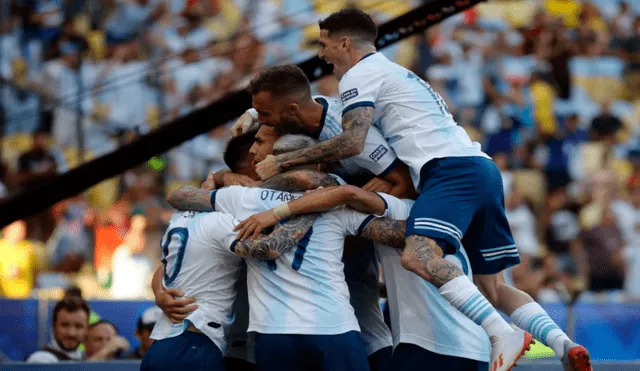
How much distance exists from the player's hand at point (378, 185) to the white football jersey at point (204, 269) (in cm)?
77

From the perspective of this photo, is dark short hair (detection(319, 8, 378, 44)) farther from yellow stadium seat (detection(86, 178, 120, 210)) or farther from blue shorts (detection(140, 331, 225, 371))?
yellow stadium seat (detection(86, 178, 120, 210))

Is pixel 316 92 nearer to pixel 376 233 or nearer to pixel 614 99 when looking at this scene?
pixel 614 99

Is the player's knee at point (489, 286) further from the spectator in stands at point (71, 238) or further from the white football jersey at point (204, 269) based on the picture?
the spectator in stands at point (71, 238)

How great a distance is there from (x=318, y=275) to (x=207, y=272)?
0.61 m

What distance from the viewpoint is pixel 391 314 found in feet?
17.9

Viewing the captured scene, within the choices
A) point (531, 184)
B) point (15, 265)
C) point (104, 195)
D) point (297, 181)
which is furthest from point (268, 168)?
point (531, 184)

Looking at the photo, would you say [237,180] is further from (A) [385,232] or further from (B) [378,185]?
(A) [385,232]

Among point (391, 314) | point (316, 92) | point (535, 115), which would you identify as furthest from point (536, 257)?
point (391, 314)

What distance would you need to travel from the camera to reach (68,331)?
26.1ft

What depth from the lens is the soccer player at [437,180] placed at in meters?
5.08

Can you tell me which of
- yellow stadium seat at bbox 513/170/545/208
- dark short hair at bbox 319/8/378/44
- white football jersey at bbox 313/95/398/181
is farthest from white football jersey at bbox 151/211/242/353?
yellow stadium seat at bbox 513/170/545/208

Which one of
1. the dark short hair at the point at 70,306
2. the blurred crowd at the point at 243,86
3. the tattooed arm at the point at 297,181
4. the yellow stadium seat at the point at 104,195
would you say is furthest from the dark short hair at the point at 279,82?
the yellow stadium seat at the point at 104,195

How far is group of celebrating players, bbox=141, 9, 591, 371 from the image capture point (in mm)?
5059

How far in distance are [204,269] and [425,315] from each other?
1.14 metres
